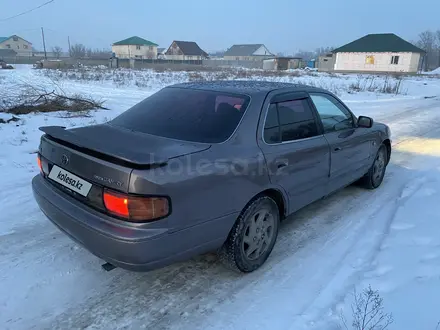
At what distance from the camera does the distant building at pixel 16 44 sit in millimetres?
104500

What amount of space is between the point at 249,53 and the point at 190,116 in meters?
101

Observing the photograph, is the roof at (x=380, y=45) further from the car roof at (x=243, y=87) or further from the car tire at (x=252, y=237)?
the car tire at (x=252, y=237)

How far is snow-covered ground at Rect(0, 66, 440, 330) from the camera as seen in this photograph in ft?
8.06

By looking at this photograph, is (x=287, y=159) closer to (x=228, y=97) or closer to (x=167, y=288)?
(x=228, y=97)

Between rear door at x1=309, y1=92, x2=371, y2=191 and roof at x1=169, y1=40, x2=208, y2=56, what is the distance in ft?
287

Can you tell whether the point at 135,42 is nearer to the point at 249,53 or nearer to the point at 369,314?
the point at 249,53

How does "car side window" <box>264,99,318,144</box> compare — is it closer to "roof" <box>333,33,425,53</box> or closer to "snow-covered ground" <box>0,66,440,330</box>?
"snow-covered ground" <box>0,66,440,330</box>

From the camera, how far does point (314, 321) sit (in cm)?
241

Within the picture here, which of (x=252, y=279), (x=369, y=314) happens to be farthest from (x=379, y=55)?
(x=369, y=314)

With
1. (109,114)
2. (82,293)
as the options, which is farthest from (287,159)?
(109,114)

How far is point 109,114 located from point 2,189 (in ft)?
17.7

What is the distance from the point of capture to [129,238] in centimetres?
219

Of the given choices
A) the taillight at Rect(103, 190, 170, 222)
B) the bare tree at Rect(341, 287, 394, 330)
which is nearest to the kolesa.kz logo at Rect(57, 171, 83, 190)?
the taillight at Rect(103, 190, 170, 222)

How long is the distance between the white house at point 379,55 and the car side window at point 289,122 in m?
54.4
